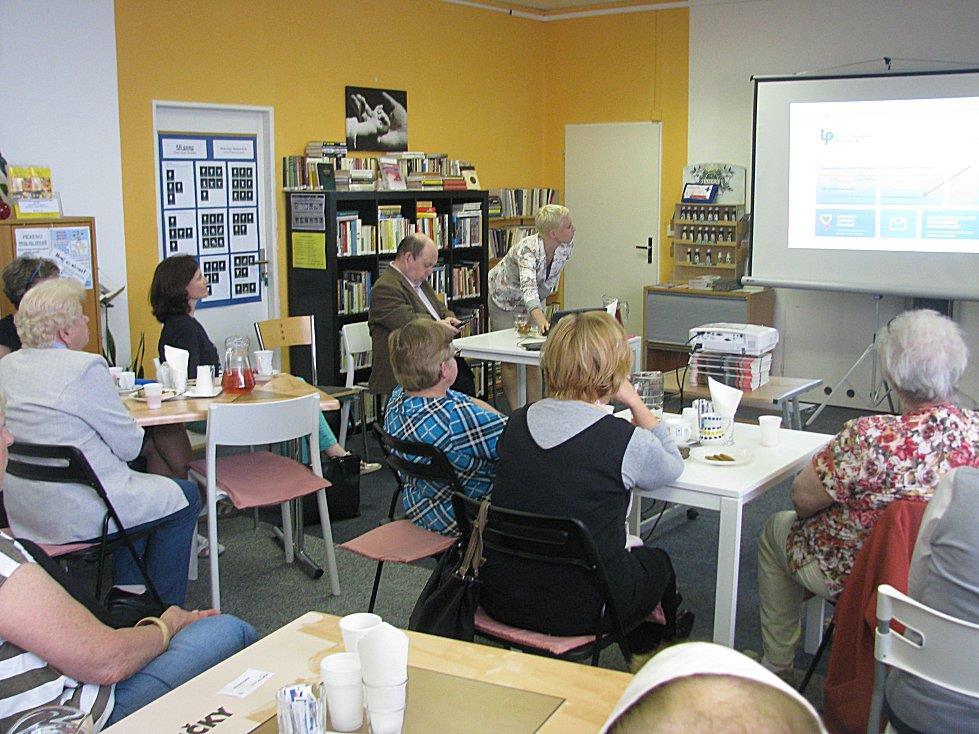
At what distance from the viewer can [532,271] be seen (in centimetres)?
616

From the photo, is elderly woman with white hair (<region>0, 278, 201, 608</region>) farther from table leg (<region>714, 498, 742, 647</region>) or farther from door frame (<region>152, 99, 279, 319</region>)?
door frame (<region>152, 99, 279, 319</region>)

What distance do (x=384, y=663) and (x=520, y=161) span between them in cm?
796

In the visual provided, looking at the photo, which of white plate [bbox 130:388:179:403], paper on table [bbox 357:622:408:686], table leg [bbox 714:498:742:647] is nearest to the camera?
paper on table [bbox 357:622:408:686]

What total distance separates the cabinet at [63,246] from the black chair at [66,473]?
5.88ft

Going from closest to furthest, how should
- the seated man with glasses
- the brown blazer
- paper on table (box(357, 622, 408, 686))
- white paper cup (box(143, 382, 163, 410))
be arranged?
paper on table (box(357, 622, 408, 686)), the seated man with glasses, white paper cup (box(143, 382, 163, 410)), the brown blazer

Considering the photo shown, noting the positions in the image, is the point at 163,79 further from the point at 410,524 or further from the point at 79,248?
the point at 410,524

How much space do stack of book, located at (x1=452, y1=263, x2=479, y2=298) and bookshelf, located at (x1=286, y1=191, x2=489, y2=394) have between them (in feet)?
0.08

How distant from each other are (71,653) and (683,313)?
21.9ft

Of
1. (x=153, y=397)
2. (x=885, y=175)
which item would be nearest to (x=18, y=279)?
(x=153, y=397)

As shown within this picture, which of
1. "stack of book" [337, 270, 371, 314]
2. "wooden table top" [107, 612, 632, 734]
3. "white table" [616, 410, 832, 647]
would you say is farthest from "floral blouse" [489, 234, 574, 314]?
"wooden table top" [107, 612, 632, 734]

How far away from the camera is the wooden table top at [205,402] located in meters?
3.94

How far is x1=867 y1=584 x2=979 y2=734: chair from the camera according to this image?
2021 millimetres

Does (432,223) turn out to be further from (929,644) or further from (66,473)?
(929,644)

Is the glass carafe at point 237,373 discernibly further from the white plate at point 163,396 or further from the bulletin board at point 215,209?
the bulletin board at point 215,209
